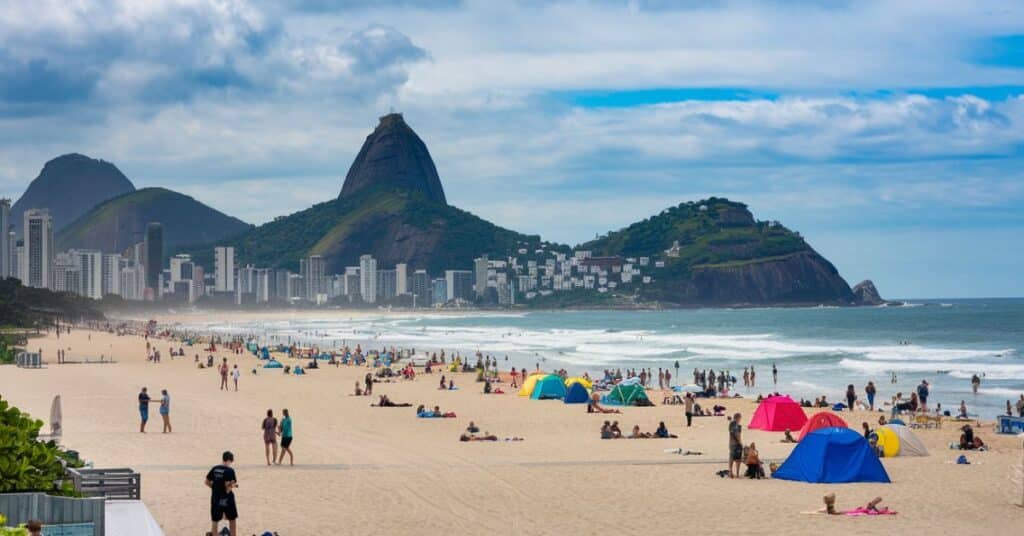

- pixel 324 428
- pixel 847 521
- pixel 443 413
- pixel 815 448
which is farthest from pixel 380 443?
pixel 847 521

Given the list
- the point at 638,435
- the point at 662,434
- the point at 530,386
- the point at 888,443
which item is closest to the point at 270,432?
the point at 638,435

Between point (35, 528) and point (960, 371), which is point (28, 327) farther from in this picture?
point (35, 528)

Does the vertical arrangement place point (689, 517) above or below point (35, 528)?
below

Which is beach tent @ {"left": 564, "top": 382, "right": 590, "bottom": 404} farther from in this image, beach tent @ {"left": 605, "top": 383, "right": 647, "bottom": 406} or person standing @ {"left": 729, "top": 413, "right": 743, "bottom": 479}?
person standing @ {"left": 729, "top": 413, "right": 743, "bottom": 479}

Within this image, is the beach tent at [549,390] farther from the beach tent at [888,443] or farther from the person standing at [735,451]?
the person standing at [735,451]

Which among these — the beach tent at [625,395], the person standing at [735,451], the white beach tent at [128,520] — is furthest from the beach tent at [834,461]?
the beach tent at [625,395]

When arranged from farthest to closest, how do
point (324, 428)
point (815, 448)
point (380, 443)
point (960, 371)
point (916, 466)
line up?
point (960, 371), point (324, 428), point (380, 443), point (916, 466), point (815, 448)
